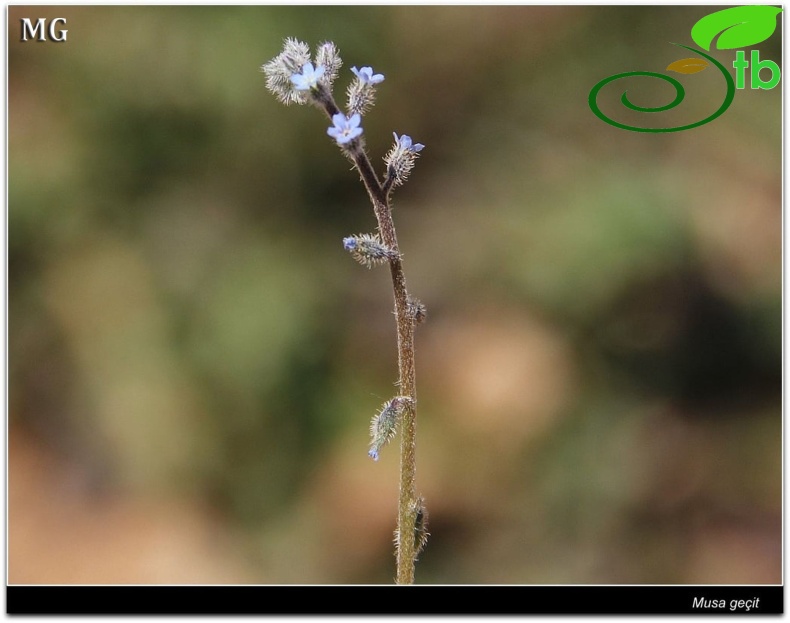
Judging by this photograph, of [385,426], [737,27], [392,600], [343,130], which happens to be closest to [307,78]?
[343,130]

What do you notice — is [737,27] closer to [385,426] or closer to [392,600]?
[385,426]

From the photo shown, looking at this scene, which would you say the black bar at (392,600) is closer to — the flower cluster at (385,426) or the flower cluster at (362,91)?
the flower cluster at (385,426)

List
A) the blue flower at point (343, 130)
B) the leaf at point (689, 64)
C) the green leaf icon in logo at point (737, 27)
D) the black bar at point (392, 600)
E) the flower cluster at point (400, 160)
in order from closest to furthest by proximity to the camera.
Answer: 1. the blue flower at point (343, 130)
2. the flower cluster at point (400, 160)
3. the black bar at point (392, 600)
4. the green leaf icon in logo at point (737, 27)
5. the leaf at point (689, 64)

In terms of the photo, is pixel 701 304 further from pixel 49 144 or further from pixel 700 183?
pixel 49 144

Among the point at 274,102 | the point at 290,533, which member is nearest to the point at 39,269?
the point at 274,102

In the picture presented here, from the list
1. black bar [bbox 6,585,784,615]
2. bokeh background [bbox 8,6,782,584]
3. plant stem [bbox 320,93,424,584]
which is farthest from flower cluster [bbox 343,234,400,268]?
bokeh background [bbox 8,6,782,584]

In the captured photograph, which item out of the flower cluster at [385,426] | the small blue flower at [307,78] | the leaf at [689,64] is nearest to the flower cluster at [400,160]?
the small blue flower at [307,78]
